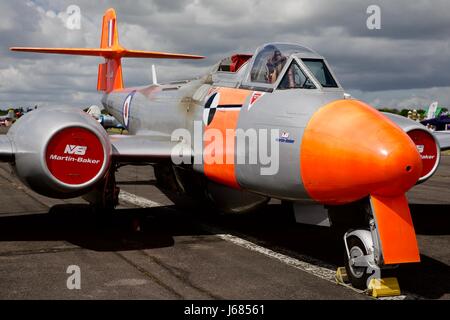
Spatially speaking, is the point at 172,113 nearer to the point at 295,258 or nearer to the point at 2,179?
the point at 295,258

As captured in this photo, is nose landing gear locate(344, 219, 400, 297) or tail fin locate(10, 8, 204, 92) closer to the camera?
nose landing gear locate(344, 219, 400, 297)

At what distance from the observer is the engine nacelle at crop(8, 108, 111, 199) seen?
622 cm

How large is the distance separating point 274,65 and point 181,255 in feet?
8.89

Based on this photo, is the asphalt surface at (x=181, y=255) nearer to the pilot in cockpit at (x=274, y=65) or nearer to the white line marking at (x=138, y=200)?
the white line marking at (x=138, y=200)

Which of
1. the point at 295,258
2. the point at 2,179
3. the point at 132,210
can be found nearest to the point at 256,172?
the point at 295,258

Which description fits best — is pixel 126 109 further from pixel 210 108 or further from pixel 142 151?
pixel 210 108

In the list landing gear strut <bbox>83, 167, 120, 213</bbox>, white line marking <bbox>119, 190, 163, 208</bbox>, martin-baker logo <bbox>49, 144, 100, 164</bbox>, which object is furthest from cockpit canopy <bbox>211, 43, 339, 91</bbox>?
white line marking <bbox>119, 190, 163, 208</bbox>

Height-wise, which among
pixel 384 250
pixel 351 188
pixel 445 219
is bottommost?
pixel 445 219

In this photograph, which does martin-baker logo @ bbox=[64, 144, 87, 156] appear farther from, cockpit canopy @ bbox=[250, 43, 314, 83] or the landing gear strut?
cockpit canopy @ bbox=[250, 43, 314, 83]

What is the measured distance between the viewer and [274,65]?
6.26 metres

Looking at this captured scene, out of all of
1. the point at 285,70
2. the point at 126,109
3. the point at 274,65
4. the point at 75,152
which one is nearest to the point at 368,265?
the point at 285,70

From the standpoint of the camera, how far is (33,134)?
20.8 feet

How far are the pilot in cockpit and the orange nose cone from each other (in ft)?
3.90
